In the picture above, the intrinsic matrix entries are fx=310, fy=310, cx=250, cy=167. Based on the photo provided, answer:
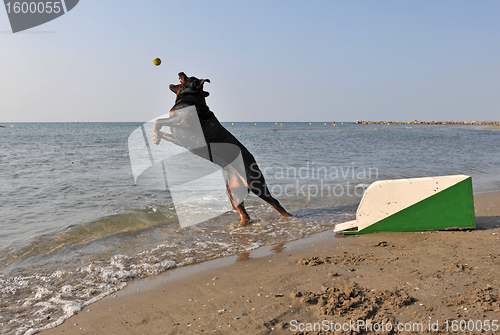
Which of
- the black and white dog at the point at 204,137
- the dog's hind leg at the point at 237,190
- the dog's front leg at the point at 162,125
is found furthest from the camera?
the dog's hind leg at the point at 237,190

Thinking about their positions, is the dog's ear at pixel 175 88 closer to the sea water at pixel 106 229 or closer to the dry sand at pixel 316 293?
the sea water at pixel 106 229

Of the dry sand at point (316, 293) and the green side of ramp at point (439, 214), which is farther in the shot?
the green side of ramp at point (439, 214)

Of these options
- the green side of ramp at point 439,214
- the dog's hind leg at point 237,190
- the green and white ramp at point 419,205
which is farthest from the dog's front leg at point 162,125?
the green side of ramp at point 439,214

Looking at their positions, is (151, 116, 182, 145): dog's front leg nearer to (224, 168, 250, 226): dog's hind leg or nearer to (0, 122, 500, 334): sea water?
(224, 168, 250, 226): dog's hind leg

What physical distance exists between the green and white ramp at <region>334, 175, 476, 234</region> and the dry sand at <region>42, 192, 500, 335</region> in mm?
409

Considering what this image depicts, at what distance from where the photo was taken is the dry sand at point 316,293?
8.06 ft

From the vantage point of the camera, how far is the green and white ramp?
447 cm

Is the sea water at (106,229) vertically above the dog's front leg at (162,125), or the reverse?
the dog's front leg at (162,125)

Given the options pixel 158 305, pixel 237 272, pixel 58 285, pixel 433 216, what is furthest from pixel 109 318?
pixel 433 216

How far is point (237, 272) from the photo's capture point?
3.55 meters

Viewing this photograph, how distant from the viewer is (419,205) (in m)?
4.60

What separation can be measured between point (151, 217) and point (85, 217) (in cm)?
119

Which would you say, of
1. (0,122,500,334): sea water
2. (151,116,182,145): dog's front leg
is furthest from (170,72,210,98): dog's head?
(0,122,500,334): sea water

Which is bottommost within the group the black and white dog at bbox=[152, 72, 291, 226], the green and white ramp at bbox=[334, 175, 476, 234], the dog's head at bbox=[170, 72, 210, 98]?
the green and white ramp at bbox=[334, 175, 476, 234]
